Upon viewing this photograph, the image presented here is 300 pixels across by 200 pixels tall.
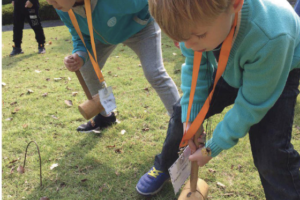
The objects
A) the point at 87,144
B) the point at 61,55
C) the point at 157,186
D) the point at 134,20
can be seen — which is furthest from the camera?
the point at 61,55

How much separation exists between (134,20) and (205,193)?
1.31 metres

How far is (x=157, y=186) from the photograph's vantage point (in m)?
1.87

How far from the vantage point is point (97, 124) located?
8.78 feet

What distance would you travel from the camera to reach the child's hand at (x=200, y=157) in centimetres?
142

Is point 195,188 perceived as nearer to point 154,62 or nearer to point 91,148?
point 154,62

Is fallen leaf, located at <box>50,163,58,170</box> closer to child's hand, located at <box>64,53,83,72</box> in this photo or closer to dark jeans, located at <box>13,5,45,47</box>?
child's hand, located at <box>64,53,83,72</box>

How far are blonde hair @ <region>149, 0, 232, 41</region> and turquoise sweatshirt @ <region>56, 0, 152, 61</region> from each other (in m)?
0.87

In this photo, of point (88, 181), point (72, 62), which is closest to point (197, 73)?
point (72, 62)

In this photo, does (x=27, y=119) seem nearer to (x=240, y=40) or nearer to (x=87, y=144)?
(x=87, y=144)

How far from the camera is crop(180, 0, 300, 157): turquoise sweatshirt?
3.59ft

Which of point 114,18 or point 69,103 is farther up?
point 114,18

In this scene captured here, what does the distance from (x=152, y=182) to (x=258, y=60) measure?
1126 mm

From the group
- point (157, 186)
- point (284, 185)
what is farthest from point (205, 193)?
point (284, 185)

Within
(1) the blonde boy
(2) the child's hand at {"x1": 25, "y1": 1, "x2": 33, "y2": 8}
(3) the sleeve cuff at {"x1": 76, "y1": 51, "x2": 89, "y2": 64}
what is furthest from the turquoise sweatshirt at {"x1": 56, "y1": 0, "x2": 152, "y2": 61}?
(2) the child's hand at {"x1": 25, "y1": 1, "x2": 33, "y2": 8}
